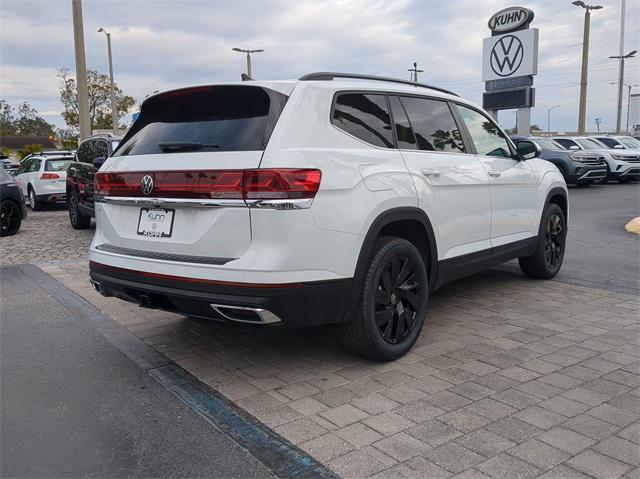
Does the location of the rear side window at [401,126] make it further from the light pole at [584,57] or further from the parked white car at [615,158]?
the light pole at [584,57]

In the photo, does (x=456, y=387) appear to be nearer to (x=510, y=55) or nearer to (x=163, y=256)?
(x=163, y=256)

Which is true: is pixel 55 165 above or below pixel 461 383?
above

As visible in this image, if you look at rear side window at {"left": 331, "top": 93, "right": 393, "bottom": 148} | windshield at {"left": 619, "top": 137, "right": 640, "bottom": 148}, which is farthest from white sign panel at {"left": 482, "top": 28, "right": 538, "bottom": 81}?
rear side window at {"left": 331, "top": 93, "right": 393, "bottom": 148}

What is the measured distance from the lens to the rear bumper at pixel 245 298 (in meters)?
3.33

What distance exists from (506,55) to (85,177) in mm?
17029

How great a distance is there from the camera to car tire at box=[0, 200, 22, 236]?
36.2 feet

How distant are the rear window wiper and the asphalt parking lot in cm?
148

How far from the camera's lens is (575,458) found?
284cm

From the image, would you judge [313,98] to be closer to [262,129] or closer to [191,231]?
[262,129]

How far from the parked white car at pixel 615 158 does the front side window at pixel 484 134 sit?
16.6 metres

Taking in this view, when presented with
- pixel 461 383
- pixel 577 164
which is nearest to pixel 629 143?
pixel 577 164

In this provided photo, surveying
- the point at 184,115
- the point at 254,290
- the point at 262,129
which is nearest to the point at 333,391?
the point at 254,290

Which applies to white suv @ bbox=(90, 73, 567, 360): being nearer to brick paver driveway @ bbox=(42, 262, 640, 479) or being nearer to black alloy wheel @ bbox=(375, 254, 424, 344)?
black alloy wheel @ bbox=(375, 254, 424, 344)

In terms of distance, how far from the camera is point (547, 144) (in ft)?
66.6
